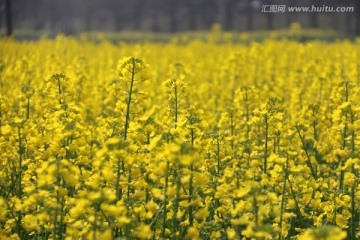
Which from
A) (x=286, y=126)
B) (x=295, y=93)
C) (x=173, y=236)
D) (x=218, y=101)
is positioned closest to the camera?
(x=173, y=236)

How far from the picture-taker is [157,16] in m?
58.3

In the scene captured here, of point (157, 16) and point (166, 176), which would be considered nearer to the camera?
point (166, 176)

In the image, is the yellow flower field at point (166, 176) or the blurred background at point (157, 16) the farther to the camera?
the blurred background at point (157, 16)

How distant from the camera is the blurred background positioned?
49438 millimetres

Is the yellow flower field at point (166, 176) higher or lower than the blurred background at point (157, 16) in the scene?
lower

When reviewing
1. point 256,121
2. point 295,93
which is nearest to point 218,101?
point 295,93

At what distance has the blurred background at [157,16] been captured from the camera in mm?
49438

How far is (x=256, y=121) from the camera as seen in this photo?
3.87 metres

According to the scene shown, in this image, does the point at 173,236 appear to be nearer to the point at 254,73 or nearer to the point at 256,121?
the point at 256,121

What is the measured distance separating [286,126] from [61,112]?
2.06m

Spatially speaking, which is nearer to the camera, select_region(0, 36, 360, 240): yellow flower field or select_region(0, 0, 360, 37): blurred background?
select_region(0, 36, 360, 240): yellow flower field

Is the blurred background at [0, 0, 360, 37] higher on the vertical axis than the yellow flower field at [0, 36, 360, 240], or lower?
higher

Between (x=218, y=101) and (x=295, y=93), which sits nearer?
(x=295, y=93)

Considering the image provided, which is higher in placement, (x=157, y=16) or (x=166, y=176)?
(x=157, y=16)
